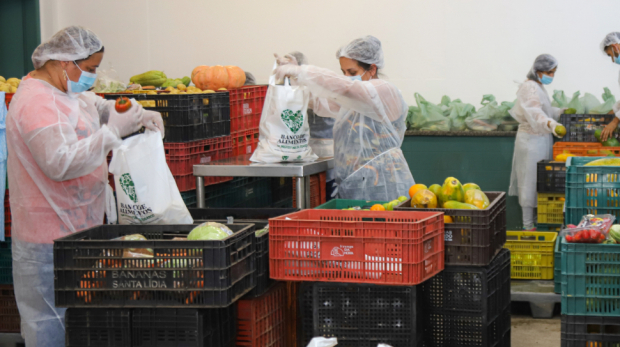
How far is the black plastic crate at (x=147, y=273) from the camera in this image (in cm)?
252

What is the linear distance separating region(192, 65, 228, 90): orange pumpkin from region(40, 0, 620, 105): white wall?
3.72 meters

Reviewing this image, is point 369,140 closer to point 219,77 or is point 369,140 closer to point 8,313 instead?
point 219,77

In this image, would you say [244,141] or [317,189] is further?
[244,141]

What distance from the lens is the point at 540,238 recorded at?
529cm

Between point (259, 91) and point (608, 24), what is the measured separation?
4546mm

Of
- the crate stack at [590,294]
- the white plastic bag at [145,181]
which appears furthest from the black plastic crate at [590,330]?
the white plastic bag at [145,181]

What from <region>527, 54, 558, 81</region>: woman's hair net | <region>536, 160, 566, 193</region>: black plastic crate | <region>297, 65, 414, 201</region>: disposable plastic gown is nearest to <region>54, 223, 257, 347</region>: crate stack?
<region>297, 65, 414, 201</region>: disposable plastic gown

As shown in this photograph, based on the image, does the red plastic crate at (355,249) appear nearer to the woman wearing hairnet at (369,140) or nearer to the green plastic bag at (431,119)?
the woman wearing hairnet at (369,140)

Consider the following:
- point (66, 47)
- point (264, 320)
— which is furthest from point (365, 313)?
point (66, 47)

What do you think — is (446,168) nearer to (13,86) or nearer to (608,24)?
(608,24)

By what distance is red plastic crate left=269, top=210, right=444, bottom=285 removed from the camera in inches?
108

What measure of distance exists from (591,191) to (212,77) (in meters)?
2.41

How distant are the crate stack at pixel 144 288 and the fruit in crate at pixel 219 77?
6.56 feet

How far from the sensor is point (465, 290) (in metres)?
3.23
